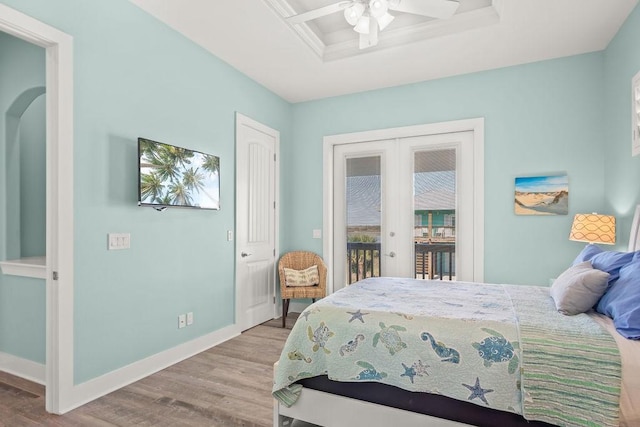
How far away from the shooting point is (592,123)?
329 cm

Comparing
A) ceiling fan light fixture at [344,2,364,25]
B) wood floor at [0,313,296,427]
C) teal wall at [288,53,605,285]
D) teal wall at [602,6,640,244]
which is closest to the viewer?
wood floor at [0,313,296,427]

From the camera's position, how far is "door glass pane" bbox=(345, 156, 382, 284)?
4.27 m

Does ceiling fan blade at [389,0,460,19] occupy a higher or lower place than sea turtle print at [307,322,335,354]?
higher

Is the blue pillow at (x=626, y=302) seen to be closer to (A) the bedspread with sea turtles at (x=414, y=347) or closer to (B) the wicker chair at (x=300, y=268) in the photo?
(A) the bedspread with sea turtles at (x=414, y=347)

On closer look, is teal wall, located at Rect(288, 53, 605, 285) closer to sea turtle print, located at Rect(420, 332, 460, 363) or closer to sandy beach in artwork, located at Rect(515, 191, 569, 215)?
sandy beach in artwork, located at Rect(515, 191, 569, 215)

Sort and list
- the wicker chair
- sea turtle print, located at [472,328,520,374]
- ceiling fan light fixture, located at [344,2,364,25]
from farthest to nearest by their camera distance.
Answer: the wicker chair → ceiling fan light fixture, located at [344,2,364,25] → sea turtle print, located at [472,328,520,374]

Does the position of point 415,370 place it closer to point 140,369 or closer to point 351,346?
point 351,346

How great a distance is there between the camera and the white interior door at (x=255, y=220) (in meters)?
3.72

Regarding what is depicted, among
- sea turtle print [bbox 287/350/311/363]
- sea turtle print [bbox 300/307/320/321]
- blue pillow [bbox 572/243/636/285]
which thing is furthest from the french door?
sea turtle print [bbox 287/350/311/363]

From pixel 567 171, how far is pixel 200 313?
12.5ft

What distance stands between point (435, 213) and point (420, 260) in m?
0.58

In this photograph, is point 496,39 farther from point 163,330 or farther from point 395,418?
point 163,330

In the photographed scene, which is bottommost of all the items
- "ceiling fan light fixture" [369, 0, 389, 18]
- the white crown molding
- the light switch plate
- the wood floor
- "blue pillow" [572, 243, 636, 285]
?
the wood floor

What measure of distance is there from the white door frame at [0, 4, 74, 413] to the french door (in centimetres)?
295
